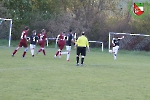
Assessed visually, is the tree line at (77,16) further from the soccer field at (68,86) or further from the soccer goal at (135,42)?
the soccer field at (68,86)

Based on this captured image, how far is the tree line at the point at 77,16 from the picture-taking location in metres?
50.7

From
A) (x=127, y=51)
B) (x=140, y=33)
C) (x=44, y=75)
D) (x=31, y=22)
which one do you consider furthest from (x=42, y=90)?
(x=31, y=22)

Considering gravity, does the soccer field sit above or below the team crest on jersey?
below

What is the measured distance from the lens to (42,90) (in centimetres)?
1435

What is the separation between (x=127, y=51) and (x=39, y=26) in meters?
12.6

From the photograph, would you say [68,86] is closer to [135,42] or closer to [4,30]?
[135,42]

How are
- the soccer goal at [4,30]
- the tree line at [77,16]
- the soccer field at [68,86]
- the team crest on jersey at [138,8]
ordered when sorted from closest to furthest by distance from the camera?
the soccer field at [68,86] < the soccer goal at [4,30] < the tree line at [77,16] < the team crest on jersey at [138,8]

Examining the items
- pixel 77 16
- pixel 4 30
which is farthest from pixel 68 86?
pixel 77 16

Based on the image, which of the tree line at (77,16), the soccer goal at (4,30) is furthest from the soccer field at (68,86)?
the tree line at (77,16)

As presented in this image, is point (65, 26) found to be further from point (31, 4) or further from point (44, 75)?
point (44, 75)

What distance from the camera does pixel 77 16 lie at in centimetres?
5512

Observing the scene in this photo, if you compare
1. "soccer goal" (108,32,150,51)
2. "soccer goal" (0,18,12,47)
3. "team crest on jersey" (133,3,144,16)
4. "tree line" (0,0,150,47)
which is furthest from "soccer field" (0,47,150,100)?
"team crest on jersey" (133,3,144,16)

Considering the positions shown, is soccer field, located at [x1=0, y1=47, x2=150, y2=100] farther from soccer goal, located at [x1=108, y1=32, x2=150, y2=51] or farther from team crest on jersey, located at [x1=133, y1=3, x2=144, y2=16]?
team crest on jersey, located at [x1=133, y1=3, x2=144, y2=16]

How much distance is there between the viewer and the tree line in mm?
50688
